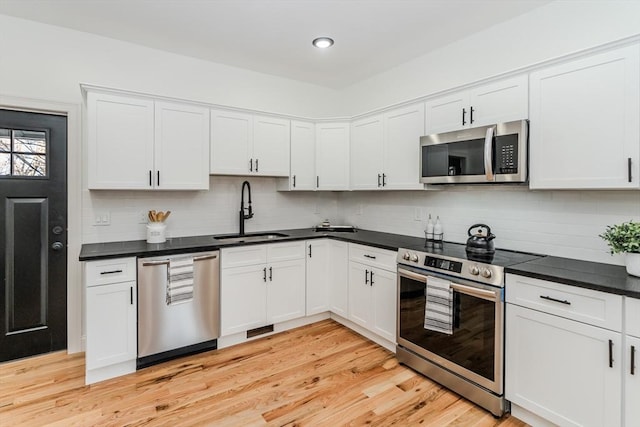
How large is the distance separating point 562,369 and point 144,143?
11.5ft

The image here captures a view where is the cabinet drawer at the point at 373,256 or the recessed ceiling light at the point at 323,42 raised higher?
the recessed ceiling light at the point at 323,42

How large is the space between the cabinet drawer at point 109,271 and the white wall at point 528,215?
266 cm

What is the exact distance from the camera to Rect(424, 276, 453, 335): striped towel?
235cm

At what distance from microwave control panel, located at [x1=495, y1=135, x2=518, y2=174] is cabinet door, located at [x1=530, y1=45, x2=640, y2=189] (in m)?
0.10

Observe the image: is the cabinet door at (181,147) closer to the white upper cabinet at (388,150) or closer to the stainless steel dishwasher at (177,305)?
the stainless steel dishwasher at (177,305)

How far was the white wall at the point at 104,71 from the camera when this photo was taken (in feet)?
9.05

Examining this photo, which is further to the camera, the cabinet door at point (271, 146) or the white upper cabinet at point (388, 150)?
the cabinet door at point (271, 146)

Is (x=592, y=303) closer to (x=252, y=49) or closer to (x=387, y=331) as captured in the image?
(x=387, y=331)

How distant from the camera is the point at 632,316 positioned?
1627mm

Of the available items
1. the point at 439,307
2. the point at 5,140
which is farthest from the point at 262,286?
the point at 5,140

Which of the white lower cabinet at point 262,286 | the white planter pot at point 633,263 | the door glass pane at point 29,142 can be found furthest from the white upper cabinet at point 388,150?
the door glass pane at point 29,142

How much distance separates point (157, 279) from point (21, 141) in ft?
5.47

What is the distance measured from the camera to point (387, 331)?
3.00 m

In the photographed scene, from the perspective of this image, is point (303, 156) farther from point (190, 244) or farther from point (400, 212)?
point (190, 244)
